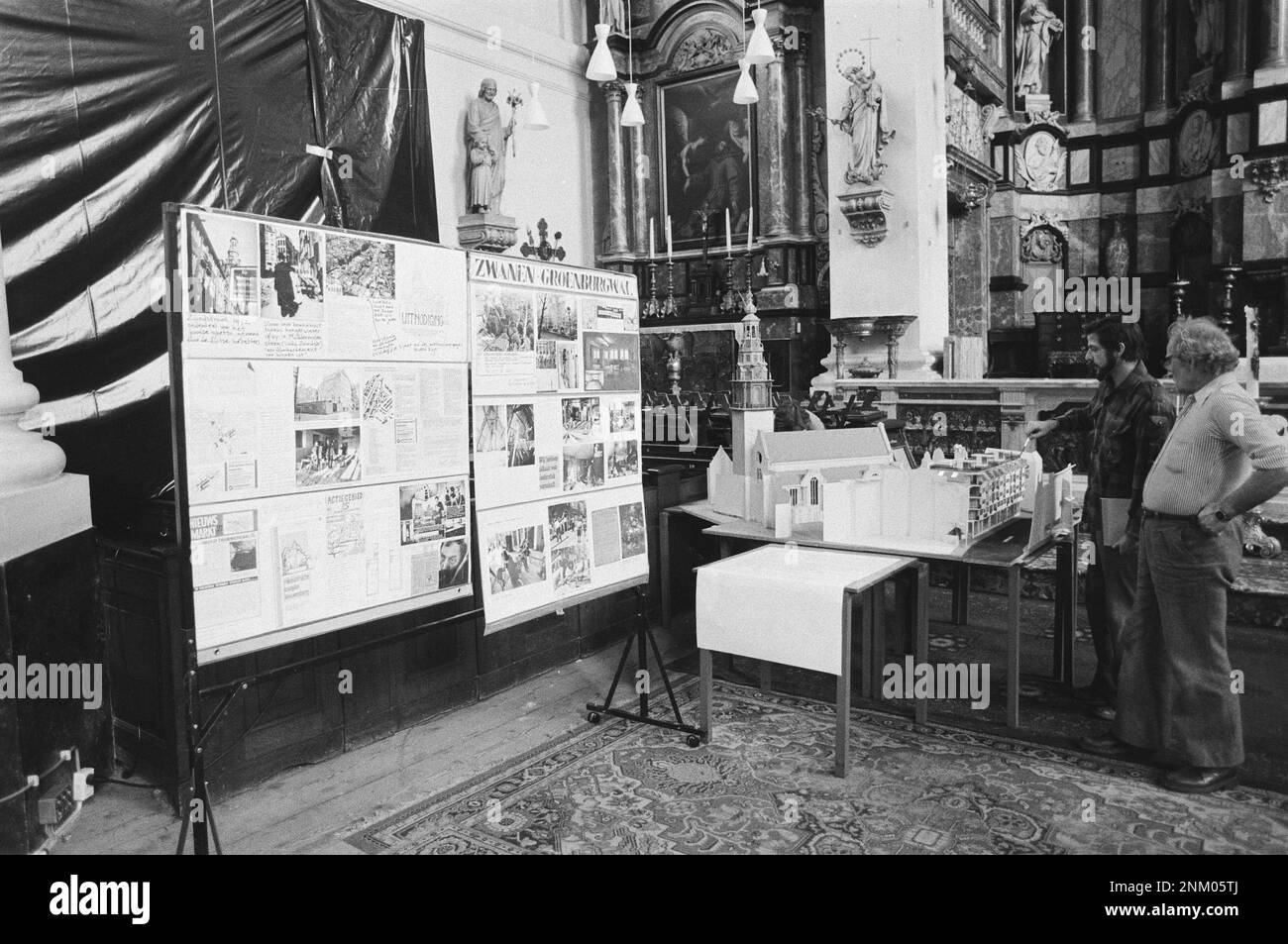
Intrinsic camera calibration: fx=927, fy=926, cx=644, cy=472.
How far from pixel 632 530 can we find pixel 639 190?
7.37 m

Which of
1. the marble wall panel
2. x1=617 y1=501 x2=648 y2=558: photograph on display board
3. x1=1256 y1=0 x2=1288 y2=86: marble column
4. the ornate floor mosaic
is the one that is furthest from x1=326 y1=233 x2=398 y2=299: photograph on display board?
the marble wall panel

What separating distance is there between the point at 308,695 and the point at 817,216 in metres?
7.37

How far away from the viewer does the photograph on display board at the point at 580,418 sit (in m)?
3.71

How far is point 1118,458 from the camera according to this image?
398cm

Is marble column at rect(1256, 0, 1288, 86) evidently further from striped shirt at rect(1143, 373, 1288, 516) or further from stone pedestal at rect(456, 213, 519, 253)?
striped shirt at rect(1143, 373, 1288, 516)

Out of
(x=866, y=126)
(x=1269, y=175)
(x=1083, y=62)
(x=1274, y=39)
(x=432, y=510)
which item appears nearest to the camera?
(x=432, y=510)

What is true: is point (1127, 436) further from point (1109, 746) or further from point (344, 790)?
point (344, 790)

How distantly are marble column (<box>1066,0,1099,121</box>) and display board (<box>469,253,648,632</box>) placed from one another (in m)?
10.6

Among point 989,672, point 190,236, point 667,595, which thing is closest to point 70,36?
point 190,236

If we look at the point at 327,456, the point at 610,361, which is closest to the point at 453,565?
the point at 327,456

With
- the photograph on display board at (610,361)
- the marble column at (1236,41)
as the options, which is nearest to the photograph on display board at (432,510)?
the photograph on display board at (610,361)

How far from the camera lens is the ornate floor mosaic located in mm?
2994

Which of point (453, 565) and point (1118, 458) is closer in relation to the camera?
point (453, 565)

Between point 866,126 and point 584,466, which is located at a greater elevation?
point 866,126
